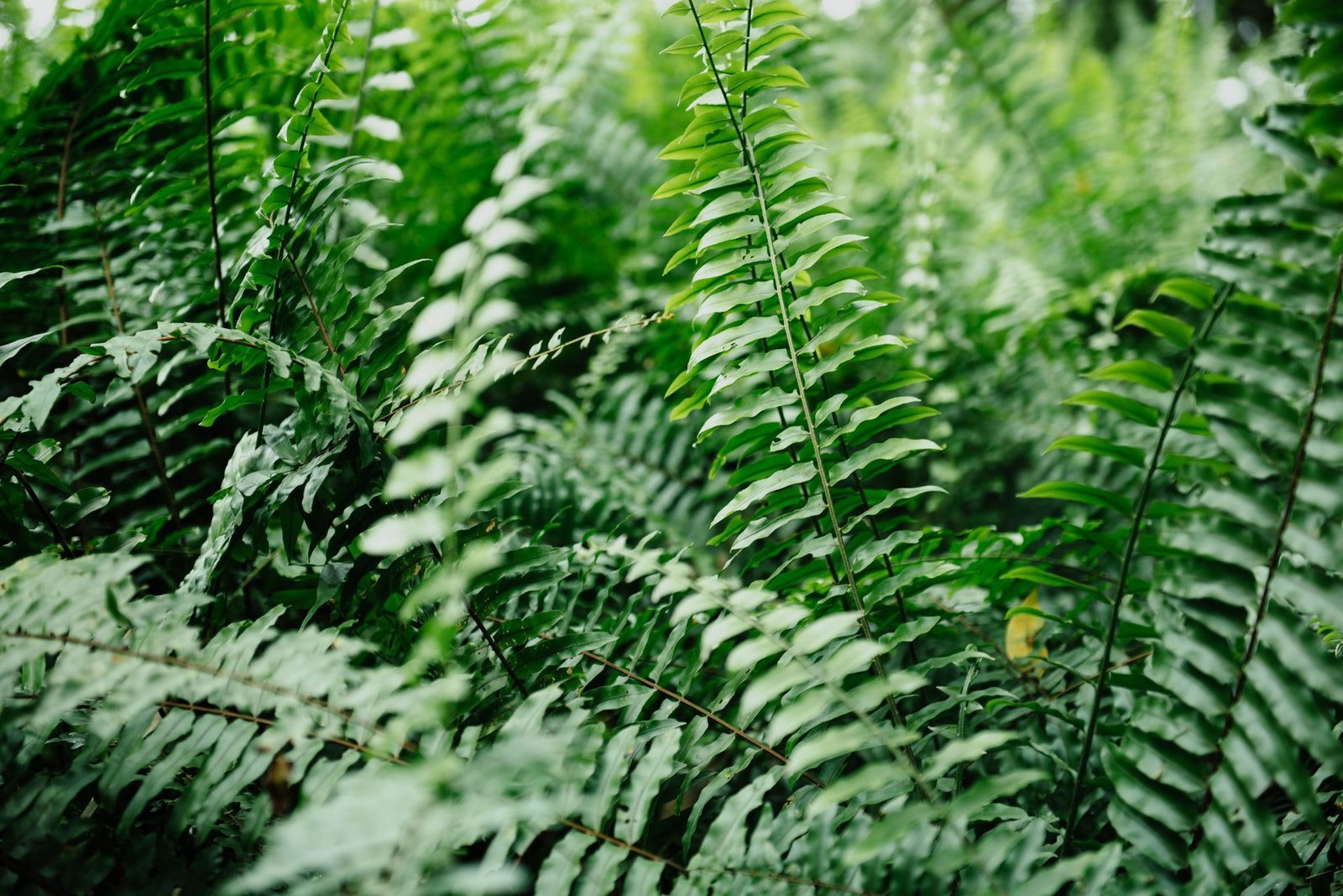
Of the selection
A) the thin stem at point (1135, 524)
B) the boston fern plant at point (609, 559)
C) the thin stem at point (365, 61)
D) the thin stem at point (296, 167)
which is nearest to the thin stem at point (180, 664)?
the boston fern plant at point (609, 559)

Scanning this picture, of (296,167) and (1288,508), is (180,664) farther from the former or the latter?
(1288,508)

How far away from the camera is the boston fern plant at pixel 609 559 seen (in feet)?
1.75

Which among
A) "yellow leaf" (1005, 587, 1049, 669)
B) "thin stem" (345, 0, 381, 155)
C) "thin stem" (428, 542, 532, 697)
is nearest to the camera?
"thin stem" (428, 542, 532, 697)

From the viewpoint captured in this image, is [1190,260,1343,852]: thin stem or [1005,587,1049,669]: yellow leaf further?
[1005,587,1049,669]: yellow leaf

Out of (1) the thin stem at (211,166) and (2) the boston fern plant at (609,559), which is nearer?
(2) the boston fern plant at (609,559)

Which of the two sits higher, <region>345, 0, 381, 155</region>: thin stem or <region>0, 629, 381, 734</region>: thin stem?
<region>345, 0, 381, 155</region>: thin stem

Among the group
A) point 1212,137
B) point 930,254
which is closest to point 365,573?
point 930,254

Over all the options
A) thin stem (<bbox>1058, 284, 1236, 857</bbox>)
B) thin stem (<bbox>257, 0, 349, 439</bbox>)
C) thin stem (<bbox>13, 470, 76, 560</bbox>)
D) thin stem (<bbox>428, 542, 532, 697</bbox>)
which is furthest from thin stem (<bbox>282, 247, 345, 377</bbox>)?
thin stem (<bbox>1058, 284, 1236, 857</bbox>)

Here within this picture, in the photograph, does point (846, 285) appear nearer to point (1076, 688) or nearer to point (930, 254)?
point (1076, 688)

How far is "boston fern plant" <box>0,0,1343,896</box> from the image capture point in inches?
21.0

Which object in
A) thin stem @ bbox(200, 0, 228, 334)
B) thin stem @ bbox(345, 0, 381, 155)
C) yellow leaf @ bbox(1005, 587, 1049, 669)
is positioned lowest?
yellow leaf @ bbox(1005, 587, 1049, 669)

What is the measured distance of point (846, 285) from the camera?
77 cm

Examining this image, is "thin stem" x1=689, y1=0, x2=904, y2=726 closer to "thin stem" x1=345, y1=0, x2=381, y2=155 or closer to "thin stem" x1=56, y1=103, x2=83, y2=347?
"thin stem" x1=345, y1=0, x2=381, y2=155

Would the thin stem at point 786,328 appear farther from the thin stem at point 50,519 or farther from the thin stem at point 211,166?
the thin stem at point 50,519
